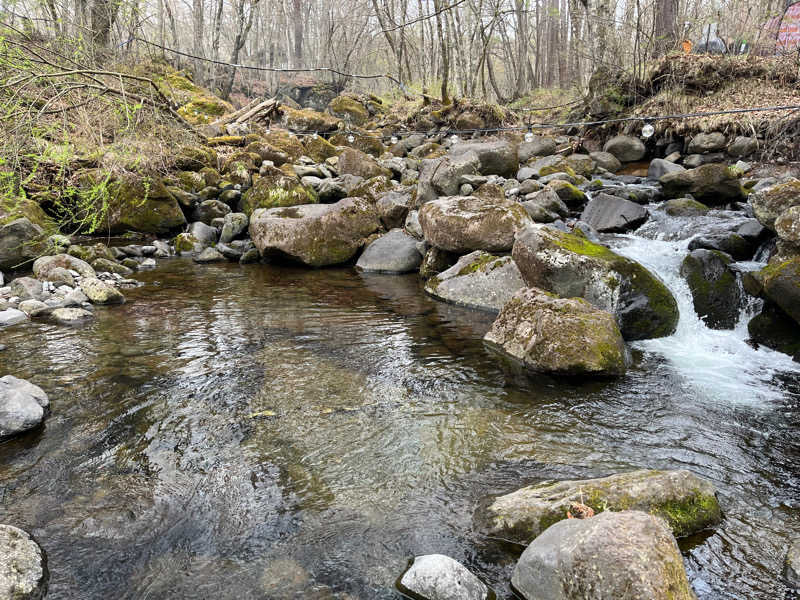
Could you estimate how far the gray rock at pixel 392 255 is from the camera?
32.7 ft

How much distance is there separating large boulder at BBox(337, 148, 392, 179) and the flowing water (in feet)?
29.2

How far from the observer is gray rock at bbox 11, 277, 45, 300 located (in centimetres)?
751

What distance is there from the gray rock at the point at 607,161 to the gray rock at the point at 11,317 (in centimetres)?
1317

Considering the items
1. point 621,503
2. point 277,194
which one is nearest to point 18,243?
point 277,194

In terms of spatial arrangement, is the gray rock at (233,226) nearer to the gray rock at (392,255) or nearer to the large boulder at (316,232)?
the large boulder at (316,232)

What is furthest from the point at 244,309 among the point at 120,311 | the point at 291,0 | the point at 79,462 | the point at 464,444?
the point at 291,0

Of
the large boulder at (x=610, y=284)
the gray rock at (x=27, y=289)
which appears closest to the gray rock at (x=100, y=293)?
the gray rock at (x=27, y=289)

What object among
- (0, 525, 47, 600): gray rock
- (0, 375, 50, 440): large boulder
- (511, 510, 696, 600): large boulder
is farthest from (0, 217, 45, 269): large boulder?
(511, 510, 696, 600): large boulder

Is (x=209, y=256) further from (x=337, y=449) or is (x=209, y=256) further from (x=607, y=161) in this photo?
(x=607, y=161)

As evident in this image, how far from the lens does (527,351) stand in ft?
17.4

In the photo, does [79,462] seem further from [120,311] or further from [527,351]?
[120,311]

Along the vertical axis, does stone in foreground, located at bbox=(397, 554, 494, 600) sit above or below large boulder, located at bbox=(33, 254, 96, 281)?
below

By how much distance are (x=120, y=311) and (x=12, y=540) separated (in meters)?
5.42

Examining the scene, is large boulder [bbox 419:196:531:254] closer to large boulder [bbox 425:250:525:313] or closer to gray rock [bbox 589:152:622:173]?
large boulder [bbox 425:250:525:313]
